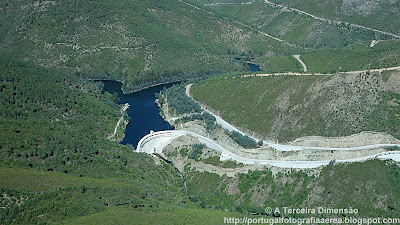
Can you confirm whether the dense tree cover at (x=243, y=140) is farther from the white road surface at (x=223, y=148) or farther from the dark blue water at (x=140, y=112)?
the dark blue water at (x=140, y=112)

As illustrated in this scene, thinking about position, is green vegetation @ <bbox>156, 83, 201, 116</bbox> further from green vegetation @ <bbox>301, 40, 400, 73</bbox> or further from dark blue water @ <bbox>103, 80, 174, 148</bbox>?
green vegetation @ <bbox>301, 40, 400, 73</bbox>

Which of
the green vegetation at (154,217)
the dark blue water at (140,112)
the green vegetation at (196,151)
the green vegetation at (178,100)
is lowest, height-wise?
the dark blue water at (140,112)

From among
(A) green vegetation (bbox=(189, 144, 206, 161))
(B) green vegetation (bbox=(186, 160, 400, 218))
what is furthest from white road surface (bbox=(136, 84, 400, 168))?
(B) green vegetation (bbox=(186, 160, 400, 218))

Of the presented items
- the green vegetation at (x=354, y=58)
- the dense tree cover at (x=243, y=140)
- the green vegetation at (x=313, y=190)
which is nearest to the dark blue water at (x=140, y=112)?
the dense tree cover at (x=243, y=140)

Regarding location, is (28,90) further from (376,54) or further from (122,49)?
(376,54)

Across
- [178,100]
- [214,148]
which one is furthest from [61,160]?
[178,100]
